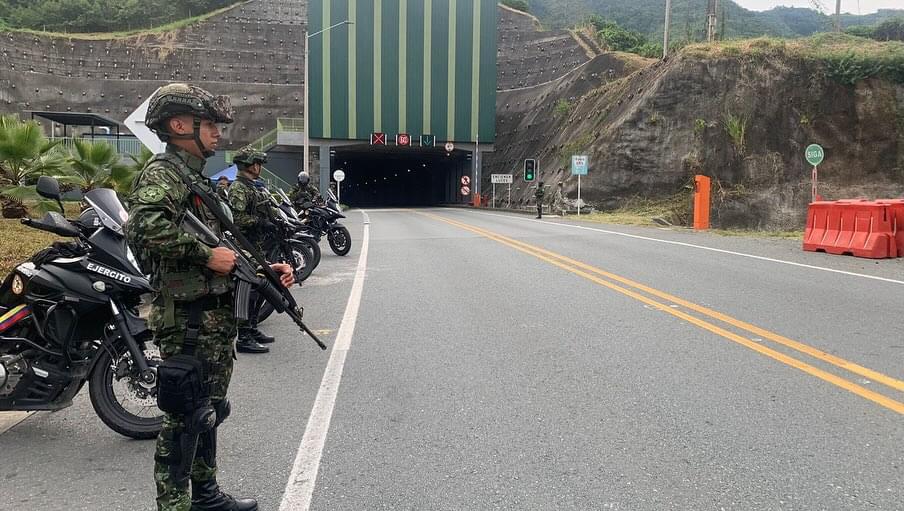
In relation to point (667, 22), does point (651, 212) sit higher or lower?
lower

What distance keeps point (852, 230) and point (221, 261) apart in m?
13.9

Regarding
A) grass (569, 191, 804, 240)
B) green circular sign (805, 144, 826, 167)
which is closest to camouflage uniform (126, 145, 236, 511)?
green circular sign (805, 144, 826, 167)

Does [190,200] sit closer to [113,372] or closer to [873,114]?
[113,372]

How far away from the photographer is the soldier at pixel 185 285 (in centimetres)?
283

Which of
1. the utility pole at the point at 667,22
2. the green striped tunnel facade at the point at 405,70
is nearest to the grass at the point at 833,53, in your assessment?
the utility pole at the point at 667,22

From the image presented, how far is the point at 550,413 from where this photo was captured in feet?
14.6

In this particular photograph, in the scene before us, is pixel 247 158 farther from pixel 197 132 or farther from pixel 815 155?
pixel 815 155

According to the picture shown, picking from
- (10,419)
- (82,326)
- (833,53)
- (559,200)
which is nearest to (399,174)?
(559,200)

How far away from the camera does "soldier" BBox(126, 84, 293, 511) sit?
2830 millimetres

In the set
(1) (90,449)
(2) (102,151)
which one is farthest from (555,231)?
(1) (90,449)

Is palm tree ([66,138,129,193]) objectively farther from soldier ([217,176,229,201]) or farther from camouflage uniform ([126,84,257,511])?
camouflage uniform ([126,84,257,511])

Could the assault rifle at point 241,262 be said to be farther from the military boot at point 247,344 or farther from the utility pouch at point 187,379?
the military boot at point 247,344

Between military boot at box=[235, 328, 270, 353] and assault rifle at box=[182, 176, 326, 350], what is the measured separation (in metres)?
3.17

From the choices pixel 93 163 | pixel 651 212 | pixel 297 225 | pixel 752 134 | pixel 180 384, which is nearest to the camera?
pixel 180 384
